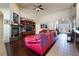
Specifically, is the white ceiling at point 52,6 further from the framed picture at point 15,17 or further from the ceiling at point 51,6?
the framed picture at point 15,17

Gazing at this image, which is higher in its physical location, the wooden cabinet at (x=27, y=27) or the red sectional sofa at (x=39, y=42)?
the wooden cabinet at (x=27, y=27)

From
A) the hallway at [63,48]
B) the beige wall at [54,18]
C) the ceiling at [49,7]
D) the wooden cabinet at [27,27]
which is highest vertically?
the ceiling at [49,7]

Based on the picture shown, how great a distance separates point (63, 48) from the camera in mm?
2645

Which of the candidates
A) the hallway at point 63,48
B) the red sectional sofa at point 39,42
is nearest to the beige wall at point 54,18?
the red sectional sofa at point 39,42

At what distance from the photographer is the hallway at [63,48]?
257 cm

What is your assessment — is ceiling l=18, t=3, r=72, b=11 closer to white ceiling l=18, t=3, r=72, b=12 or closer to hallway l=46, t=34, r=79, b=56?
white ceiling l=18, t=3, r=72, b=12

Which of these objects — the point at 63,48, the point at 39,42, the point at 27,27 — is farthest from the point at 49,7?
the point at 63,48

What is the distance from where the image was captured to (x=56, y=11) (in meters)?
2.68

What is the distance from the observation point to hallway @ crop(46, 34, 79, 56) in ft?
8.42

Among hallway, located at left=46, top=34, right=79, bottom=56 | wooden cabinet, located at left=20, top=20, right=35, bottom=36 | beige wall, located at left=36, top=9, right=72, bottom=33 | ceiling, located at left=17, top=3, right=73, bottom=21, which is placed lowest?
hallway, located at left=46, top=34, right=79, bottom=56

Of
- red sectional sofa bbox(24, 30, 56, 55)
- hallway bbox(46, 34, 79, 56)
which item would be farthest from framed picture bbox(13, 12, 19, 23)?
hallway bbox(46, 34, 79, 56)

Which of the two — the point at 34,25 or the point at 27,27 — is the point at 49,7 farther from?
the point at 27,27

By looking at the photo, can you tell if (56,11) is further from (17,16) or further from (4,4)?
(4,4)

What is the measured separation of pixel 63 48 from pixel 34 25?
2.23 feet
